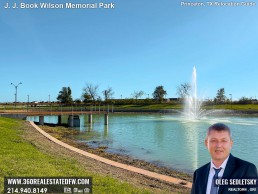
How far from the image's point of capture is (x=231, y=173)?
9.09 feet

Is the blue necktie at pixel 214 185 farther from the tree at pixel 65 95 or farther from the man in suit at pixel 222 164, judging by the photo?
the tree at pixel 65 95

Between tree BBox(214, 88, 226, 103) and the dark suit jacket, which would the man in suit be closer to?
the dark suit jacket

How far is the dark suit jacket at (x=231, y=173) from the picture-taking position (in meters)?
2.72

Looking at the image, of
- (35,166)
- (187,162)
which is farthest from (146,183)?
(187,162)

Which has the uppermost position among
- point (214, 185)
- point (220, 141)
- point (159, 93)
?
point (159, 93)

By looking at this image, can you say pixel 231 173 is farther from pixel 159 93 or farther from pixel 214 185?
pixel 159 93

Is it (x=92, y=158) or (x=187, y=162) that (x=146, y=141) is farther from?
(x=92, y=158)

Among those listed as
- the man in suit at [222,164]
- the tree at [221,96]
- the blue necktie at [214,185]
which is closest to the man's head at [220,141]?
the man in suit at [222,164]

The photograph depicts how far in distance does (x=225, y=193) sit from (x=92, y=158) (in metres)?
13.1

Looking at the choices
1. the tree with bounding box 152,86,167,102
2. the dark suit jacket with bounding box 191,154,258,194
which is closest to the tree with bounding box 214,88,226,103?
the tree with bounding box 152,86,167,102

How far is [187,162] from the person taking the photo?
18469 mm

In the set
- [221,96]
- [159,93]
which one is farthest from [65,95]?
[221,96]

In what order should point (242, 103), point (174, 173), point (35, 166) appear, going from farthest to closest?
1. point (242, 103)
2. point (174, 173)
3. point (35, 166)

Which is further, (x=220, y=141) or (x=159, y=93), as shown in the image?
(x=159, y=93)
